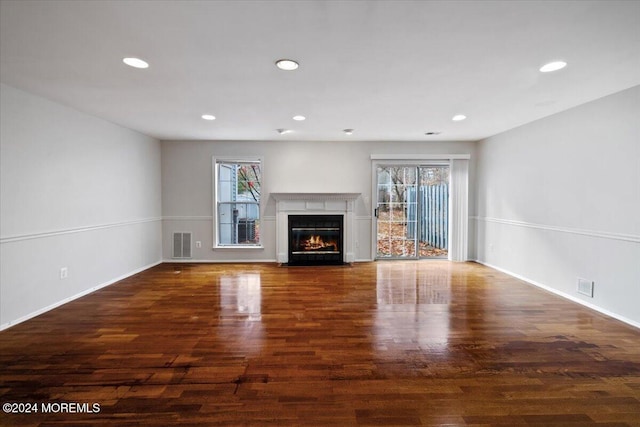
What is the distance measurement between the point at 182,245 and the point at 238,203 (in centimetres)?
135

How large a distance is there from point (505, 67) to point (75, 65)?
3599 mm

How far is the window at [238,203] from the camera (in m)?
5.65

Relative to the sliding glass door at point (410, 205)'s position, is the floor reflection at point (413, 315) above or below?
below

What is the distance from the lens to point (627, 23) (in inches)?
70.4

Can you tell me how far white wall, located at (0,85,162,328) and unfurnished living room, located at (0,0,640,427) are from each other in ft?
0.08

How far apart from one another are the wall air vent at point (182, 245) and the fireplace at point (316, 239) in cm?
200

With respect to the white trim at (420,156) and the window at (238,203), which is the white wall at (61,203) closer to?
the window at (238,203)

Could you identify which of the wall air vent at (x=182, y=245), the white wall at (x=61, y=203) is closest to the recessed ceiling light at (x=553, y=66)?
the white wall at (x=61, y=203)

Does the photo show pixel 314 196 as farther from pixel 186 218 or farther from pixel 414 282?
pixel 186 218

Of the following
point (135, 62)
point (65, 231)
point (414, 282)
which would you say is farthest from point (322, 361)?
point (65, 231)

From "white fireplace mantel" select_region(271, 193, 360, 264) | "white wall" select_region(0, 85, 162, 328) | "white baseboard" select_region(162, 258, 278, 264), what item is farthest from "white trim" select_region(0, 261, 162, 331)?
"white fireplace mantel" select_region(271, 193, 360, 264)

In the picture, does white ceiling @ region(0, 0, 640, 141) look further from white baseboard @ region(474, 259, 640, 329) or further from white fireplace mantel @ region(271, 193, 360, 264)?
white baseboard @ region(474, 259, 640, 329)

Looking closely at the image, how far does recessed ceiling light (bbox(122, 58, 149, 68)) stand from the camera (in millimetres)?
2268

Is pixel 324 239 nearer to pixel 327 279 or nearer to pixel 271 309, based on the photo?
pixel 327 279
